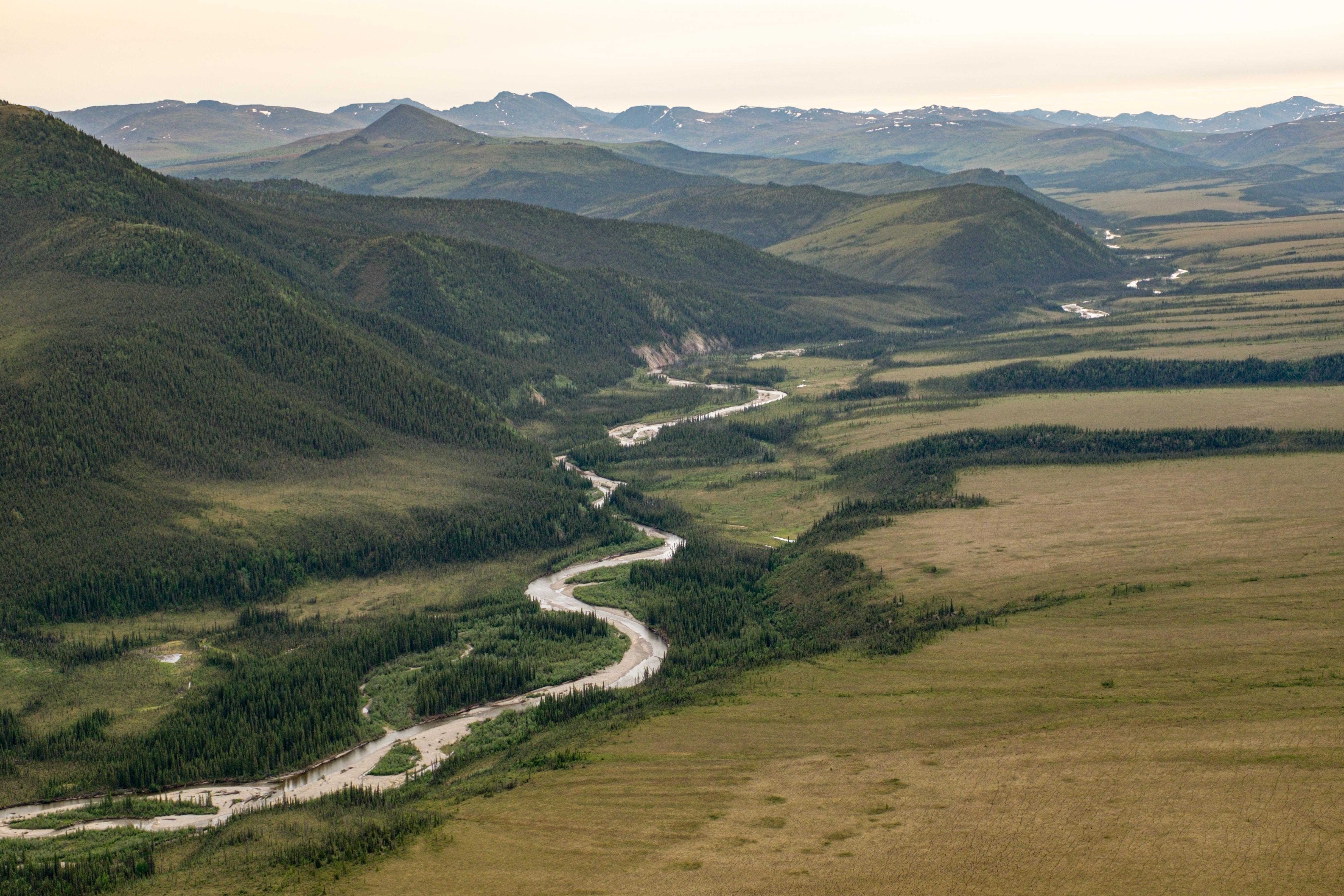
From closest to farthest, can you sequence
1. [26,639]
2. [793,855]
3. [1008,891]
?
1. [1008,891]
2. [793,855]
3. [26,639]

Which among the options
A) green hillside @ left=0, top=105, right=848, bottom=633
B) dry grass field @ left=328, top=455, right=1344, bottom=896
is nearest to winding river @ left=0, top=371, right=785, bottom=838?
dry grass field @ left=328, top=455, right=1344, bottom=896

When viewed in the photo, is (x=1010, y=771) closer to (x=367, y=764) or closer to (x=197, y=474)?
(x=367, y=764)

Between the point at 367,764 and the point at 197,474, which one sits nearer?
the point at 367,764

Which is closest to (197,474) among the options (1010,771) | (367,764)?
(367,764)

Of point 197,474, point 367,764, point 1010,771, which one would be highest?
point 197,474

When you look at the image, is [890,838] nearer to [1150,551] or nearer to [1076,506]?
[1150,551]

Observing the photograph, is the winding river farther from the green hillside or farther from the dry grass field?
the green hillside

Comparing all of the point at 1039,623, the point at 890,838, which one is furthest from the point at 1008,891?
the point at 1039,623

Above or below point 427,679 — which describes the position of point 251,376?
above
